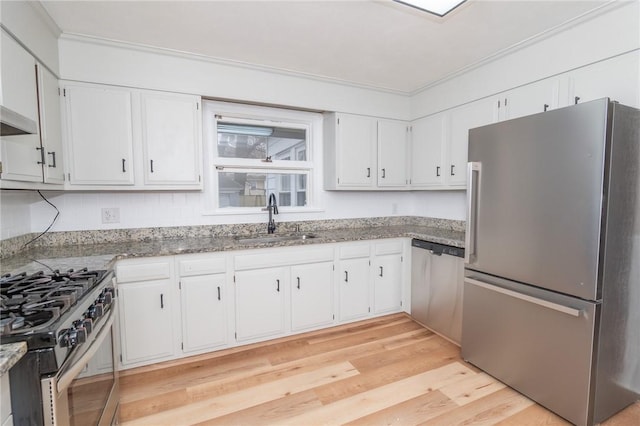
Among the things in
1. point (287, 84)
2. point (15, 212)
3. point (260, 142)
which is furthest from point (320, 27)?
point (15, 212)

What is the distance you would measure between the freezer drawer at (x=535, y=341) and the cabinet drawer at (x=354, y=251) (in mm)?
969

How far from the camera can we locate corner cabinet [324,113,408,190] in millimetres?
3199

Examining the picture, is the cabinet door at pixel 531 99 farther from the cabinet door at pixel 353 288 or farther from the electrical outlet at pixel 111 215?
the electrical outlet at pixel 111 215

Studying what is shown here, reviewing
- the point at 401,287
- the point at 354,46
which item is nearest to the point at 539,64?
the point at 354,46

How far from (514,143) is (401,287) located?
1.81 metres

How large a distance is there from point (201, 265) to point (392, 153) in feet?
7.75

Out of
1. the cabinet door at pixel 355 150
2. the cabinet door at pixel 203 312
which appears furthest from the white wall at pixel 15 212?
the cabinet door at pixel 355 150

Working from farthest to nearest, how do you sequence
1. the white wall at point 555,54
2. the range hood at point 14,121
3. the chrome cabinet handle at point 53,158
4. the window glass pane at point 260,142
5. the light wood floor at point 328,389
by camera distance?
the window glass pane at point 260,142, the chrome cabinet handle at point 53,158, the white wall at point 555,54, the light wood floor at point 328,389, the range hood at point 14,121

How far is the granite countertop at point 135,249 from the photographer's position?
71.6 inches

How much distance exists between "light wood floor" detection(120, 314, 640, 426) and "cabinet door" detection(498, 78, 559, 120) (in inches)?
80.4

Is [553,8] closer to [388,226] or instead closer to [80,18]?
[388,226]

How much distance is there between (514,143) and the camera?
1.93 meters

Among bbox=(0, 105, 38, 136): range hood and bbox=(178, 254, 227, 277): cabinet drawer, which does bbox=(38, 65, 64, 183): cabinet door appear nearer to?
bbox=(0, 105, 38, 136): range hood

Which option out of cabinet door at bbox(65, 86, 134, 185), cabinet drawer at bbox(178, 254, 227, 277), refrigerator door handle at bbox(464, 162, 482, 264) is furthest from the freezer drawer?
cabinet door at bbox(65, 86, 134, 185)
